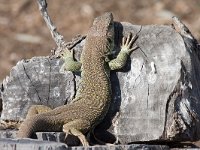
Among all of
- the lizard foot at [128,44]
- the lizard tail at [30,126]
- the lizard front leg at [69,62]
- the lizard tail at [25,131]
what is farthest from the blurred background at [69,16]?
the lizard tail at [25,131]

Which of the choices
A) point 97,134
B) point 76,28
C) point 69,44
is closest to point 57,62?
point 69,44

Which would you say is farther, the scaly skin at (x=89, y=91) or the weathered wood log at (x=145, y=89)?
the scaly skin at (x=89, y=91)

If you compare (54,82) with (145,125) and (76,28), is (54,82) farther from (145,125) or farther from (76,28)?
(76,28)

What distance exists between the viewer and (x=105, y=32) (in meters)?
6.36

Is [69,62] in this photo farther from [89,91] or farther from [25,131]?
[25,131]

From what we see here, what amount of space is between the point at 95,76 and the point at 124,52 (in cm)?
31

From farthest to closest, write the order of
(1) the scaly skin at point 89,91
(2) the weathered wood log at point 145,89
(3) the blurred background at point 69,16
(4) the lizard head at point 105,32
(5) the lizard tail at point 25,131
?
(3) the blurred background at point 69,16
(4) the lizard head at point 105,32
(1) the scaly skin at point 89,91
(2) the weathered wood log at point 145,89
(5) the lizard tail at point 25,131

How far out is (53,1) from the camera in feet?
37.8

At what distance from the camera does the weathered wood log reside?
592 centimetres

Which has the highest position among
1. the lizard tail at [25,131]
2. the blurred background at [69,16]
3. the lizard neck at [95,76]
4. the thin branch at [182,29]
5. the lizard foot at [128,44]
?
the blurred background at [69,16]

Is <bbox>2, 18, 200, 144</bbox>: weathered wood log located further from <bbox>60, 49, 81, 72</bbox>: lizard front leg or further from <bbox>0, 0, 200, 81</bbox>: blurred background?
<bbox>0, 0, 200, 81</bbox>: blurred background

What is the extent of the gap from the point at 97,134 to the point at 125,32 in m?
0.78

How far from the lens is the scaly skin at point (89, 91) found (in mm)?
6020

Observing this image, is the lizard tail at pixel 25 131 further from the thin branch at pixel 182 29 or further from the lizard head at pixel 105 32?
the thin branch at pixel 182 29
